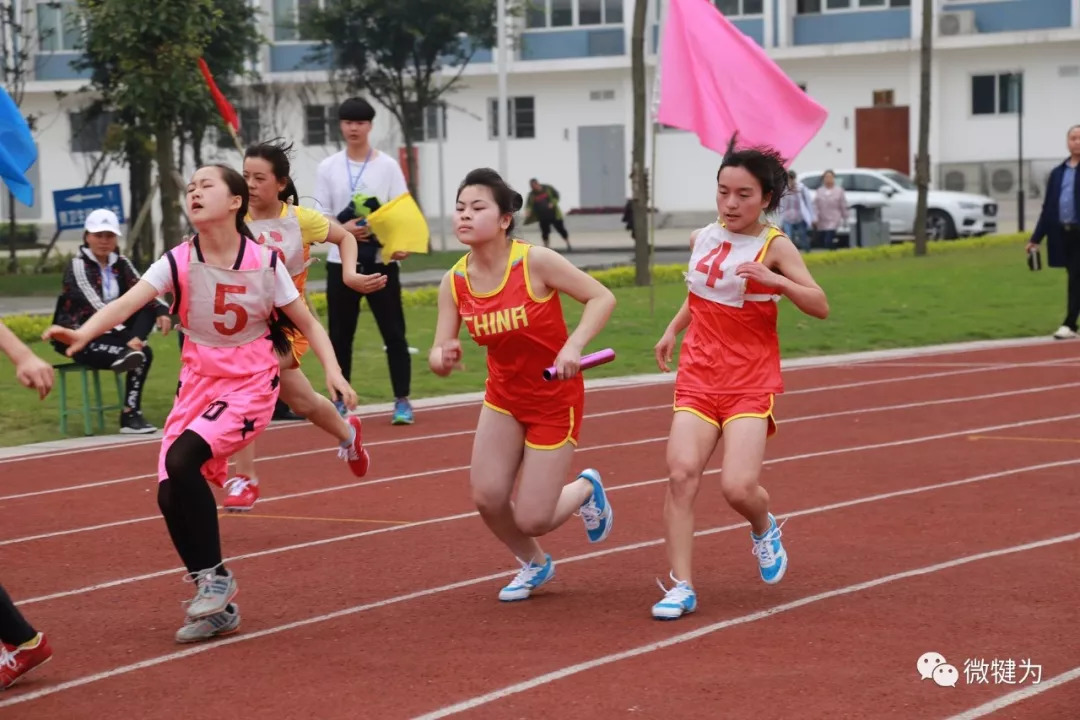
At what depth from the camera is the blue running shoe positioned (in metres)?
11.8

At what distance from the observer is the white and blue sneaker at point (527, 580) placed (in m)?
6.68

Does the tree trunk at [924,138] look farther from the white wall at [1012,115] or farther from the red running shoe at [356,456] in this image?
the red running shoe at [356,456]

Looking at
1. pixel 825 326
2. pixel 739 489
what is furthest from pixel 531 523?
pixel 825 326

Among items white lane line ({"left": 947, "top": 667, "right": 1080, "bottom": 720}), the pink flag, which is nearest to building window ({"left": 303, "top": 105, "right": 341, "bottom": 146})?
the pink flag

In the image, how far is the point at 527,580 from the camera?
673 cm

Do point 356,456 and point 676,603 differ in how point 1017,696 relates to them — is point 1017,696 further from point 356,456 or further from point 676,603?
point 356,456

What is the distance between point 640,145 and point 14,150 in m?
13.9

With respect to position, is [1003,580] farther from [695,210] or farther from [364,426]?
[695,210]

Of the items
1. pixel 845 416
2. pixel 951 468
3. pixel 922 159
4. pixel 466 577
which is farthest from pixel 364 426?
pixel 922 159

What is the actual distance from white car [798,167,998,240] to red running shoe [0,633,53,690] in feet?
103

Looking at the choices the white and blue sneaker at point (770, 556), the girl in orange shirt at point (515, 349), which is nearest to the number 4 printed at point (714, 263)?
the girl in orange shirt at point (515, 349)

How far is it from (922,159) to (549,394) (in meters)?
25.7

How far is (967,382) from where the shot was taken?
13.7 meters

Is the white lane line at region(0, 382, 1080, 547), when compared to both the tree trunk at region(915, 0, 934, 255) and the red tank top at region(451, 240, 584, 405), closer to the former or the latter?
the red tank top at region(451, 240, 584, 405)
